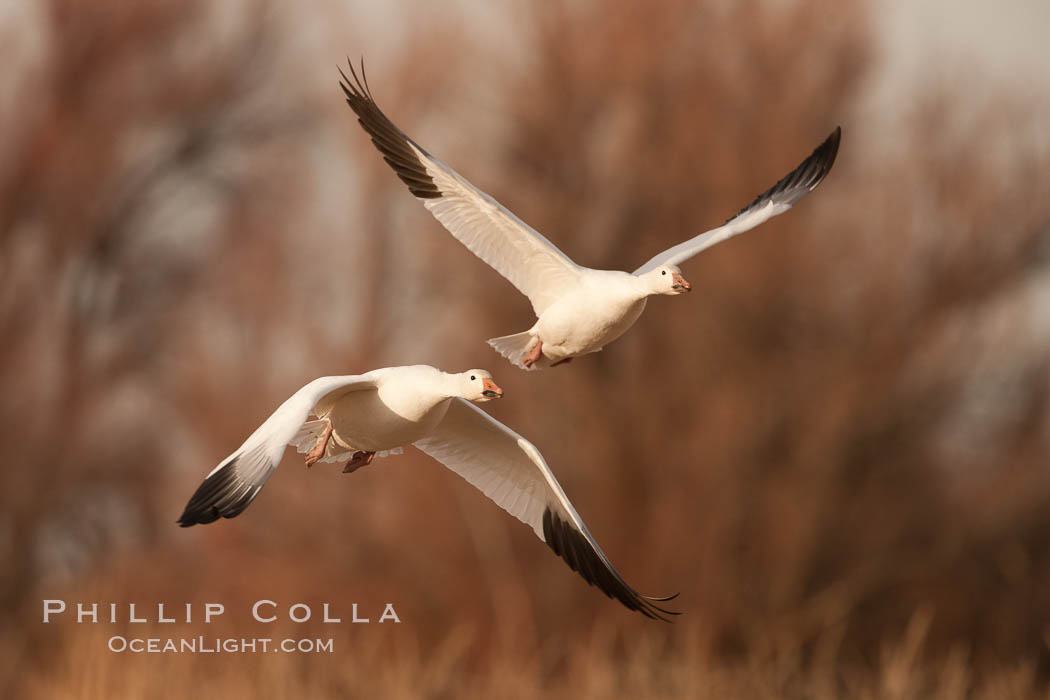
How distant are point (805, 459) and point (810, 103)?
3.66 meters

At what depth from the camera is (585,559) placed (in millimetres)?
6430

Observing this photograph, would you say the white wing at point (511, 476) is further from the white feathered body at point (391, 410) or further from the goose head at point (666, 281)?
the goose head at point (666, 281)

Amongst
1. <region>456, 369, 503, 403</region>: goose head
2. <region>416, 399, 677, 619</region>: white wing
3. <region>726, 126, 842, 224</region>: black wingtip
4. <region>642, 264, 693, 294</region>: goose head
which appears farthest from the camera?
<region>726, 126, 842, 224</region>: black wingtip

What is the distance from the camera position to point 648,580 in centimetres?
1522

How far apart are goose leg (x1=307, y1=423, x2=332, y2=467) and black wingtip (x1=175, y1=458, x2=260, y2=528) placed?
2.56 ft

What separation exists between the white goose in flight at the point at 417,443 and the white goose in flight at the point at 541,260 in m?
0.45

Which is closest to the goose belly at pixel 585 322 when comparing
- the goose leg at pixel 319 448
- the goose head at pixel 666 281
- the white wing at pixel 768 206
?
the goose head at pixel 666 281

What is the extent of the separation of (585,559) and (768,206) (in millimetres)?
1813

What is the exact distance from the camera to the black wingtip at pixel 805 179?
22.9 ft

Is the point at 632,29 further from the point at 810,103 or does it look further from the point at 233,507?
the point at 233,507

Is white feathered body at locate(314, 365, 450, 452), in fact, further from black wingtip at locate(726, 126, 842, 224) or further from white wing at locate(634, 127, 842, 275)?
black wingtip at locate(726, 126, 842, 224)

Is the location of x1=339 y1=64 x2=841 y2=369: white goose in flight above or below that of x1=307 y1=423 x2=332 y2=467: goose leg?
above

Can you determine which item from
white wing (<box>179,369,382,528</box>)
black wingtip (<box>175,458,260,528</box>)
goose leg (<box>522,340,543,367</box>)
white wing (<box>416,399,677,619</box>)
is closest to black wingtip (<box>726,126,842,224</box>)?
goose leg (<box>522,340,543,367</box>)

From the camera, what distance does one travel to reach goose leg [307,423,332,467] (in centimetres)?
578
